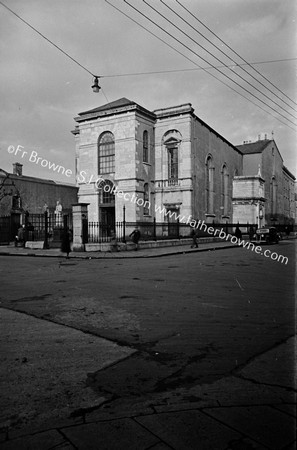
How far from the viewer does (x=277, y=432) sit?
220 centimetres

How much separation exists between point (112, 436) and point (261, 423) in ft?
3.47

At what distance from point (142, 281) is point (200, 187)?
25951mm

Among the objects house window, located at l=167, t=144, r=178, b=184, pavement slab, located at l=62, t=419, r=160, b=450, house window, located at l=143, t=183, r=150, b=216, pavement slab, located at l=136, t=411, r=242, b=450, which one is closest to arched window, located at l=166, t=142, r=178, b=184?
house window, located at l=167, t=144, r=178, b=184

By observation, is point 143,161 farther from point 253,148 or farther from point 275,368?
point 275,368

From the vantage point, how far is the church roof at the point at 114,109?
29922 mm

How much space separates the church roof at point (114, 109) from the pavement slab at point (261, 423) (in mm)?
29955

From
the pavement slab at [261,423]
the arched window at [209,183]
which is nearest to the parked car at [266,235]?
the arched window at [209,183]

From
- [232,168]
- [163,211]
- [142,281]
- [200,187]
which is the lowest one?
[142,281]

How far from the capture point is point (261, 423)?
230 cm

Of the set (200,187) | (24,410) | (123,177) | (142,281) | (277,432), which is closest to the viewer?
(277,432)

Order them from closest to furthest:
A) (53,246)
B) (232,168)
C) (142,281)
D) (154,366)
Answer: (154,366), (142,281), (53,246), (232,168)

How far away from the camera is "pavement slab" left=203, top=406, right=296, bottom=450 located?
2.12 meters

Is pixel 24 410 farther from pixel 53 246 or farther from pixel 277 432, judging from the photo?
pixel 53 246

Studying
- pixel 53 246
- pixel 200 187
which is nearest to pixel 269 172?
pixel 200 187
